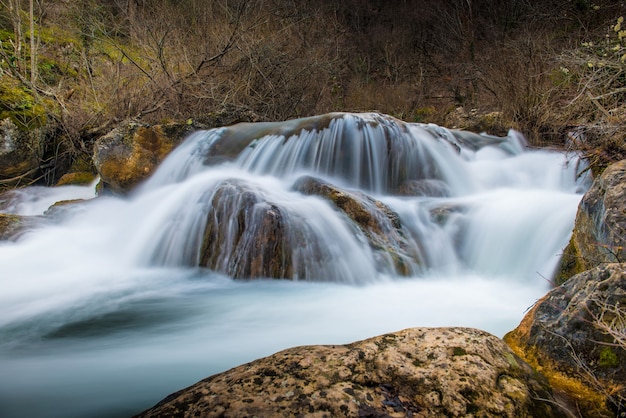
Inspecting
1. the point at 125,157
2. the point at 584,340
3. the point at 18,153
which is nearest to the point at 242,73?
the point at 125,157

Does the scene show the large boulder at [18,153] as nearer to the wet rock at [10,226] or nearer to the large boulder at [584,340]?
the wet rock at [10,226]

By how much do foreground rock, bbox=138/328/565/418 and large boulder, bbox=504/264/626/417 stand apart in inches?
7.5

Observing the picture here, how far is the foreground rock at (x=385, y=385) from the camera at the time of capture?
1305mm

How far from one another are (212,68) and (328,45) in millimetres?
5133

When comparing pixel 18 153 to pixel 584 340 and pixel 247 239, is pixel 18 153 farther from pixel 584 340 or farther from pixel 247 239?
pixel 584 340

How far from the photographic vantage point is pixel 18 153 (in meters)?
7.26

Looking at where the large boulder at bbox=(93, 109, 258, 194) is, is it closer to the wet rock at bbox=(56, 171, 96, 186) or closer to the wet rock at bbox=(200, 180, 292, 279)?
the wet rock at bbox=(56, 171, 96, 186)

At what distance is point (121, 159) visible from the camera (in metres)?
6.51

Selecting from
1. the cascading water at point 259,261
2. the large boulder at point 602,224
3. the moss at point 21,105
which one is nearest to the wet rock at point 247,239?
the cascading water at point 259,261

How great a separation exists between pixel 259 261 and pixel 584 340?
2941mm

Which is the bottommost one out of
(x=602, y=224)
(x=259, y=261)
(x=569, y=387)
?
(x=259, y=261)

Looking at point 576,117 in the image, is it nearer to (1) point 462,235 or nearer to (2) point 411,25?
(1) point 462,235

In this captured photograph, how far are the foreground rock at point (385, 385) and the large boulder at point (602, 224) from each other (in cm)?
131

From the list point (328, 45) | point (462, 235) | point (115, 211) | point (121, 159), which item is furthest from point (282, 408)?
point (328, 45)
